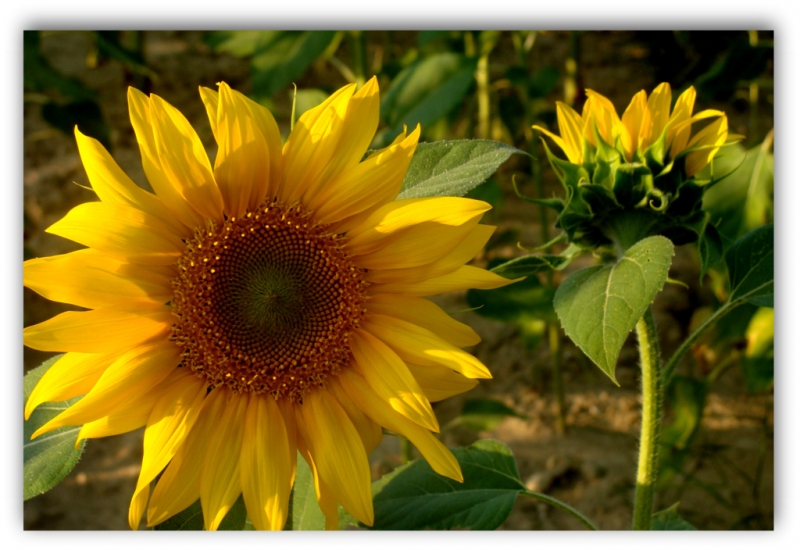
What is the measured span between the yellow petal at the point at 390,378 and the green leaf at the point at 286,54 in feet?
2.55

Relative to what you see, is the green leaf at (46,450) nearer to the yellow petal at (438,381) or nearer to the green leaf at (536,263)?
the yellow petal at (438,381)

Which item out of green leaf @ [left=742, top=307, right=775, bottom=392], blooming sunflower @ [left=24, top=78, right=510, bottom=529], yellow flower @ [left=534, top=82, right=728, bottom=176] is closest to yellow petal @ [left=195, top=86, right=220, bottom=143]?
blooming sunflower @ [left=24, top=78, right=510, bottom=529]

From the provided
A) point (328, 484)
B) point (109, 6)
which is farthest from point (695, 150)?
point (109, 6)

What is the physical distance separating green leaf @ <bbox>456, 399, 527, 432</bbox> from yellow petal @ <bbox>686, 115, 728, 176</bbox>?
89 centimetres

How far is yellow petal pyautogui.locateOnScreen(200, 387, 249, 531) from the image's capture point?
0.94 metres

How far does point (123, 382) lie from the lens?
2.97 ft

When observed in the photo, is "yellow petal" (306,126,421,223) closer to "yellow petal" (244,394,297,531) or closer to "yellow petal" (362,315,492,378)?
"yellow petal" (362,315,492,378)

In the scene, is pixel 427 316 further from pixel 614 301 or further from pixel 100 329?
pixel 100 329

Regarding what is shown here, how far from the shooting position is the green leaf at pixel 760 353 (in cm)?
162

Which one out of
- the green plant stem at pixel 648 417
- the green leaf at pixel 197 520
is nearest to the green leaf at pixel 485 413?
the green plant stem at pixel 648 417

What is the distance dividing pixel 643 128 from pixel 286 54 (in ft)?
2.69

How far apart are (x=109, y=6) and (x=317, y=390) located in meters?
0.68

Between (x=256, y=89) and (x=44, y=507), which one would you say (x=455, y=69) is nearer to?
(x=256, y=89)

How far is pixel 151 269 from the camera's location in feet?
3.08
